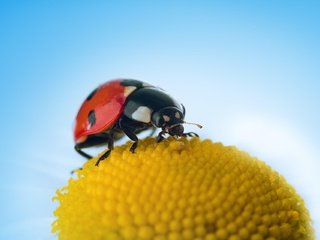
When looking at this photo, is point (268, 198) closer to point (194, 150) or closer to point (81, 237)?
point (194, 150)

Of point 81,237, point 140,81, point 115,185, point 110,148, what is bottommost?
point 81,237

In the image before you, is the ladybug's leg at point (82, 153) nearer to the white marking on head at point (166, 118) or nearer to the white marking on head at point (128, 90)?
the white marking on head at point (128, 90)


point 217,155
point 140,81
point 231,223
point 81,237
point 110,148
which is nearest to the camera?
point 231,223

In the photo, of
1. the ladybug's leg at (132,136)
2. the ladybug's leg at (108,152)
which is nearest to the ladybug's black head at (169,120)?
the ladybug's leg at (132,136)

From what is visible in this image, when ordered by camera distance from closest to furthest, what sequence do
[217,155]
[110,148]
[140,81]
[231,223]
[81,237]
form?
[231,223] < [81,237] < [217,155] < [110,148] < [140,81]

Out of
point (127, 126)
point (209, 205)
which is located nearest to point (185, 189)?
point (209, 205)

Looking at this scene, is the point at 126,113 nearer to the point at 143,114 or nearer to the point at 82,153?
the point at 143,114

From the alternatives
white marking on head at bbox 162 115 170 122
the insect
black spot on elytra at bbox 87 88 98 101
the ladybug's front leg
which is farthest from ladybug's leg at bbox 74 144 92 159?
white marking on head at bbox 162 115 170 122
